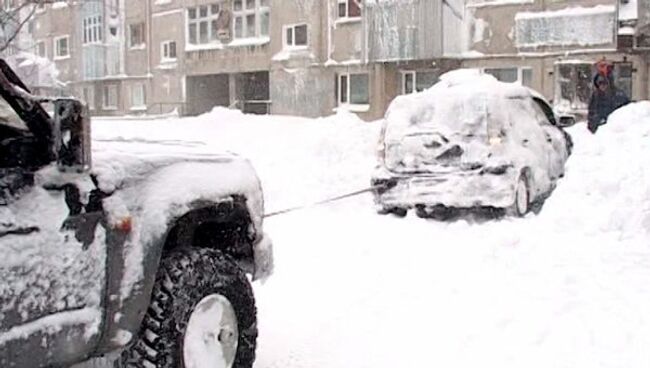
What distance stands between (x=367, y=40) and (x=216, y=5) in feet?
32.0

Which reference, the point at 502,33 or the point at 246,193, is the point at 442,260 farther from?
the point at 502,33

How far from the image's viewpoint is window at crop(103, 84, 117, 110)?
44.2 metres

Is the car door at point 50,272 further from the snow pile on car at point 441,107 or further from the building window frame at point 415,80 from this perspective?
the building window frame at point 415,80

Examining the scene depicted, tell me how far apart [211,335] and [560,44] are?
64.3 feet

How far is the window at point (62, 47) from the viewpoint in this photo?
4897 cm

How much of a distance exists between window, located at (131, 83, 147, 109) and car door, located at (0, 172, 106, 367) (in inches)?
1487

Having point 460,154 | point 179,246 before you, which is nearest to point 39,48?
point 460,154

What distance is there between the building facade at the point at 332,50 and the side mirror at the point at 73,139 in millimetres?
14047

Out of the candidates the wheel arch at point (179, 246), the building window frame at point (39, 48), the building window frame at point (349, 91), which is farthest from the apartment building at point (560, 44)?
the building window frame at point (39, 48)

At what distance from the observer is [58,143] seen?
359cm

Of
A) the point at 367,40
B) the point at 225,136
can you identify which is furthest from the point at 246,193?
the point at 367,40

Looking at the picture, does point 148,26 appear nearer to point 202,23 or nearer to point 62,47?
point 202,23

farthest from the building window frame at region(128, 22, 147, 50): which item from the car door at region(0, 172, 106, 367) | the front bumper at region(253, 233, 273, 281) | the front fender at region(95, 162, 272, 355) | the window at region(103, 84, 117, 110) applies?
the car door at region(0, 172, 106, 367)

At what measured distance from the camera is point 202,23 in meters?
35.9
